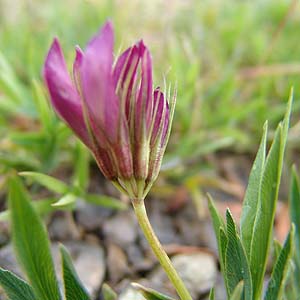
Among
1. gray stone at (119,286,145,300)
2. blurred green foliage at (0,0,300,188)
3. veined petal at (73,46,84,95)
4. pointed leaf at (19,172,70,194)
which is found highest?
blurred green foliage at (0,0,300,188)

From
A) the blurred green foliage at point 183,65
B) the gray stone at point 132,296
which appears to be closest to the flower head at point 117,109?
the gray stone at point 132,296

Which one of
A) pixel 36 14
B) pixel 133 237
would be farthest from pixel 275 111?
pixel 36 14

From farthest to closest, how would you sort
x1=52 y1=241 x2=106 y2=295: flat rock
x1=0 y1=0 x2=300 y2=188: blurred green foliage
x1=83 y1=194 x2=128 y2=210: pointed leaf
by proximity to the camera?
x1=0 y1=0 x2=300 y2=188: blurred green foliage < x1=83 y1=194 x2=128 y2=210: pointed leaf < x1=52 y1=241 x2=106 y2=295: flat rock

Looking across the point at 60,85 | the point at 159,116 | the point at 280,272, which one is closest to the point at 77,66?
the point at 60,85

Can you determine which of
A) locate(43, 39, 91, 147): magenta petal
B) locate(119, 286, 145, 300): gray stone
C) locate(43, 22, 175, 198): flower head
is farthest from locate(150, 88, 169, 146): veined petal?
locate(119, 286, 145, 300): gray stone

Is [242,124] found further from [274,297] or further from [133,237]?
[274,297]

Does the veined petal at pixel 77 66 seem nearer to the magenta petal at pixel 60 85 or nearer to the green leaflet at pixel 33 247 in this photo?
the magenta petal at pixel 60 85

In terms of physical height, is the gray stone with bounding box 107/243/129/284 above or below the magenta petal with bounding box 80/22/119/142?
below

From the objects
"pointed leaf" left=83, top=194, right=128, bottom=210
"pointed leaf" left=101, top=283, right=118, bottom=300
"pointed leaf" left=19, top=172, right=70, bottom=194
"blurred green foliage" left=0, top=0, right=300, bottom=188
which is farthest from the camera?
"blurred green foliage" left=0, top=0, right=300, bottom=188

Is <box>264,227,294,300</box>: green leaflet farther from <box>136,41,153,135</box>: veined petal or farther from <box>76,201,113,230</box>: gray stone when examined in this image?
<box>76,201,113,230</box>: gray stone
